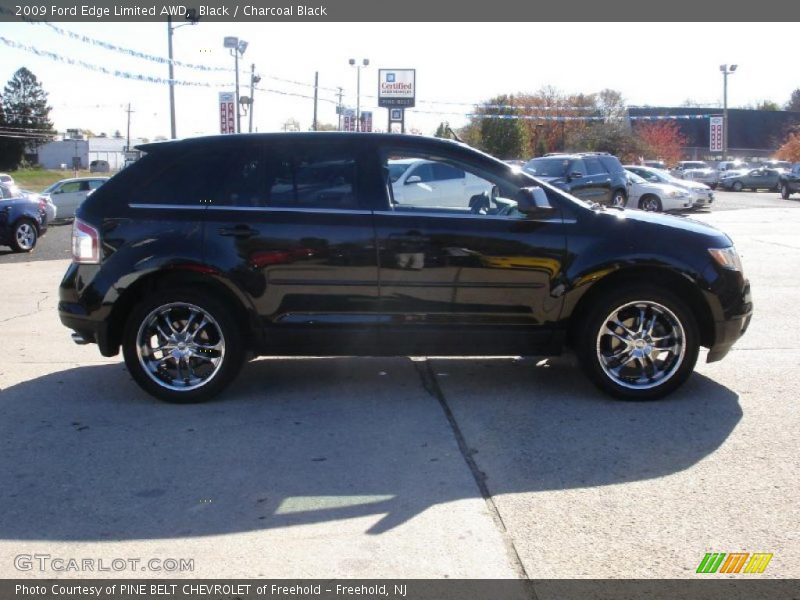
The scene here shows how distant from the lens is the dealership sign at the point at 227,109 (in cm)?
3183

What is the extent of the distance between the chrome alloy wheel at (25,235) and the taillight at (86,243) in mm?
11949

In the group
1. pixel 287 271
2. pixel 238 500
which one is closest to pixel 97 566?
pixel 238 500

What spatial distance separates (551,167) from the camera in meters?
21.3

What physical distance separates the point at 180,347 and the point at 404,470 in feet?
6.70

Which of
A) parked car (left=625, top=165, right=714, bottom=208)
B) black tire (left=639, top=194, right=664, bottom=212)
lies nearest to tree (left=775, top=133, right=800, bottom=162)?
parked car (left=625, top=165, right=714, bottom=208)

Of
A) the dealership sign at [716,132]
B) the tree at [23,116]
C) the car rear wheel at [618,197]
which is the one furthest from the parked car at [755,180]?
the tree at [23,116]

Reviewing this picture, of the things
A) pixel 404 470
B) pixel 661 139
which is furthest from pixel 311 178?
pixel 661 139

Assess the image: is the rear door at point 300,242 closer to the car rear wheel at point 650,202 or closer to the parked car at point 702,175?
the car rear wheel at point 650,202

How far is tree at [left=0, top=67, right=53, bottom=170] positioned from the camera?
80075 millimetres

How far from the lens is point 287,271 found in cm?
572

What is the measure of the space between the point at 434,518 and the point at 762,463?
1.99 metres

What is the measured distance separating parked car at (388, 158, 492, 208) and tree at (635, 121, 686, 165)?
65590mm

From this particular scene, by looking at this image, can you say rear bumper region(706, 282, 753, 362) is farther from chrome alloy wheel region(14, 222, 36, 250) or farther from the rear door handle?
chrome alloy wheel region(14, 222, 36, 250)

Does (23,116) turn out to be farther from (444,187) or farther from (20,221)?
(444,187)
